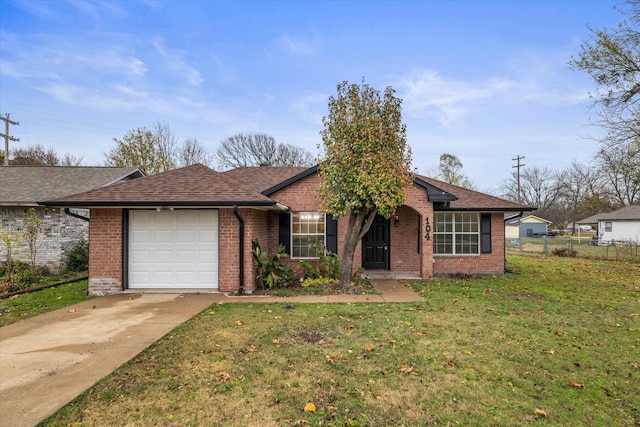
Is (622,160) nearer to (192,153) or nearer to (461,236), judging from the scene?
(461,236)

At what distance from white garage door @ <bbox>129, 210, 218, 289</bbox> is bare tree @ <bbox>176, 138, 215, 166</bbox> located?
23.2 meters

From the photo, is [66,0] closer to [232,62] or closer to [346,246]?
[232,62]

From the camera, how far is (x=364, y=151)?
328 inches

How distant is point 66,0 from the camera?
9.78 m

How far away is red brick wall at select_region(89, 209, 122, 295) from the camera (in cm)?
854

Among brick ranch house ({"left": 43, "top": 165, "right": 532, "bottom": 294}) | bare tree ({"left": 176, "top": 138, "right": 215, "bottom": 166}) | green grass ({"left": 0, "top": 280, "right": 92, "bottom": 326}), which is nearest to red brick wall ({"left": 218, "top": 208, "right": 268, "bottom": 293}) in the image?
brick ranch house ({"left": 43, "top": 165, "right": 532, "bottom": 294})

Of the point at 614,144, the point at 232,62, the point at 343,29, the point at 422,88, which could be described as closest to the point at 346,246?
the point at 343,29

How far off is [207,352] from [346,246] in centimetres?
547

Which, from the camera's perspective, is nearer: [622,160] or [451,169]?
[622,160]

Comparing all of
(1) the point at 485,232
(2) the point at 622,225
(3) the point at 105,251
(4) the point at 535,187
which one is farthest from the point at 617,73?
(4) the point at 535,187

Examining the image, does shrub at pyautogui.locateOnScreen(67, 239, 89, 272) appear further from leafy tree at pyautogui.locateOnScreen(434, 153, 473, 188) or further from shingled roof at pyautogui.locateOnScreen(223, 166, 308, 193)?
leafy tree at pyautogui.locateOnScreen(434, 153, 473, 188)

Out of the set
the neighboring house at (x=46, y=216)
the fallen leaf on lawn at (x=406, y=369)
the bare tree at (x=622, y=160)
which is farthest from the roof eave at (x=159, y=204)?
the bare tree at (x=622, y=160)

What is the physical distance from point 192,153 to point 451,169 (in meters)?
31.0

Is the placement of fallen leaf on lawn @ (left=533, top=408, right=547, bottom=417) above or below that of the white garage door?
below
